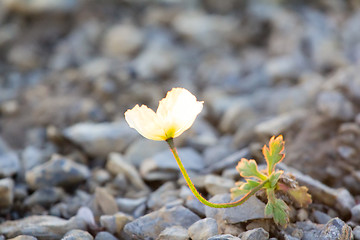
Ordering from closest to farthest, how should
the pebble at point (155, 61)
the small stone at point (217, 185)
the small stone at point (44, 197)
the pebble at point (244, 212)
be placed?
the pebble at point (244, 212) < the small stone at point (217, 185) < the small stone at point (44, 197) < the pebble at point (155, 61)

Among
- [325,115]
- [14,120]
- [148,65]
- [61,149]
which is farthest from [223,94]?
[14,120]

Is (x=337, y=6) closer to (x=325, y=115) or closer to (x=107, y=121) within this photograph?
(x=325, y=115)

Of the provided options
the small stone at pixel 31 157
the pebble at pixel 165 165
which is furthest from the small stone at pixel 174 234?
the small stone at pixel 31 157

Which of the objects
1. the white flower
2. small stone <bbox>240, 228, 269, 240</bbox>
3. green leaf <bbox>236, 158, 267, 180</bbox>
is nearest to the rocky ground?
small stone <bbox>240, 228, 269, 240</bbox>

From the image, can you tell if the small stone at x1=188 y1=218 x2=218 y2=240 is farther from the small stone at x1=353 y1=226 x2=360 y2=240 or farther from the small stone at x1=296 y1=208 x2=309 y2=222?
the small stone at x1=353 y1=226 x2=360 y2=240

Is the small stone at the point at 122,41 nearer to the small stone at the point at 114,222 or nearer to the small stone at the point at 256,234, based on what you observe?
the small stone at the point at 114,222

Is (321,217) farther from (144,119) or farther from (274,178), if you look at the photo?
(144,119)
